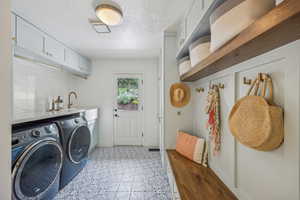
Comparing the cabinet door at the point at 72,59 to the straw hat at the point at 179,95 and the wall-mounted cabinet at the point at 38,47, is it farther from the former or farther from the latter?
the straw hat at the point at 179,95

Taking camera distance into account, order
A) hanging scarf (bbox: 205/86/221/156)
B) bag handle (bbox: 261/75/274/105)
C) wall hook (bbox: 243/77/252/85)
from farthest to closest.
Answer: hanging scarf (bbox: 205/86/221/156), wall hook (bbox: 243/77/252/85), bag handle (bbox: 261/75/274/105)

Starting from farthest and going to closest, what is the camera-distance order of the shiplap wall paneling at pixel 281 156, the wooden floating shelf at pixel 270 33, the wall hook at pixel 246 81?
the wall hook at pixel 246 81 → the shiplap wall paneling at pixel 281 156 → the wooden floating shelf at pixel 270 33

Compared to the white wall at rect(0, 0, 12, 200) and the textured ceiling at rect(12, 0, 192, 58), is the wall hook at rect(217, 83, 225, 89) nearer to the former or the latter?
the textured ceiling at rect(12, 0, 192, 58)

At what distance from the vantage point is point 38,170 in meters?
1.48

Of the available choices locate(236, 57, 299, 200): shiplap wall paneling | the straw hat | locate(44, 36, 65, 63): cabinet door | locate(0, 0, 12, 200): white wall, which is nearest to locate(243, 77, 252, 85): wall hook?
locate(236, 57, 299, 200): shiplap wall paneling

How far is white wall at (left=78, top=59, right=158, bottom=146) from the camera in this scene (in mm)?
3854

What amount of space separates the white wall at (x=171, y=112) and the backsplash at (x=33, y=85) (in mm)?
2107

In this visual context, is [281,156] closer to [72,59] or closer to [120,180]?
[120,180]

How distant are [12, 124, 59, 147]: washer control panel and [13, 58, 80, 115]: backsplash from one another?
34.0 inches

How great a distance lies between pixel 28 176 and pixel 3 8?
4.82 feet

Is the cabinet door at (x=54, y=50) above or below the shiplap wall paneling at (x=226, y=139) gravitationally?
above

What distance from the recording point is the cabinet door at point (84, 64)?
131 inches

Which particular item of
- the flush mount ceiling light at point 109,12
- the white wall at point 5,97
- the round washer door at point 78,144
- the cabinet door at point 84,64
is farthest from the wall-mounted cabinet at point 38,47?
the white wall at point 5,97

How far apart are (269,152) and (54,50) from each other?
2.99 m
